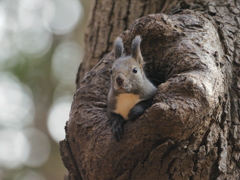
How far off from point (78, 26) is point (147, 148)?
515 centimetres

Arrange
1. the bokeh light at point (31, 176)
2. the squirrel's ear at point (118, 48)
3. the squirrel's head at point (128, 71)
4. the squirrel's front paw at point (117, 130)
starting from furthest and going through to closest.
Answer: the bokeh light at point (31, 176) → the squirrel's ear at point (118, 48) → the squirrel's head at point (128, 71) → the squirrel's front paw at point (117, 130)

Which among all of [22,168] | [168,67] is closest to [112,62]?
[168,67]

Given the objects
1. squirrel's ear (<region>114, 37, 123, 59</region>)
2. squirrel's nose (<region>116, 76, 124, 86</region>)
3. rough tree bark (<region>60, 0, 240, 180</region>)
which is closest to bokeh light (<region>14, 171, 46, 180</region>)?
rough tree bark (<region>60, 0, 240, 180</region>)

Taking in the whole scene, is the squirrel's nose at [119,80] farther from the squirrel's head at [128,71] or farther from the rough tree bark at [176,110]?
the rough tree bark at [176,110]

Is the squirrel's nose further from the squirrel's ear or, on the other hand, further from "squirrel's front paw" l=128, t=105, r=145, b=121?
the squirrel's ear

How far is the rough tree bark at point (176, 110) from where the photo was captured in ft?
6.22

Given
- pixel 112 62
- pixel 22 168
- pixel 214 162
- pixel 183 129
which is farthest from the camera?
pixel 22 168

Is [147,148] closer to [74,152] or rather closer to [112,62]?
[74,152]

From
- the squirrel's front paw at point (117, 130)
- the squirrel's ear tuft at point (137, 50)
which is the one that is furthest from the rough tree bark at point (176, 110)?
the squirrel's ear tuft at point (137, 50)

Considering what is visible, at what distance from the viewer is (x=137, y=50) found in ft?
7.37

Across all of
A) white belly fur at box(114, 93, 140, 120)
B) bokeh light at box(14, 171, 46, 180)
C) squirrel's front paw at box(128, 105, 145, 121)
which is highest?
white belly fur at box(114, 93, 140, 120)

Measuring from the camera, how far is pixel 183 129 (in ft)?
6.07

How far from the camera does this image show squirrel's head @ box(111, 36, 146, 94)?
6.96 feet

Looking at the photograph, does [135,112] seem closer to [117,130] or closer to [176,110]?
[117,130]
